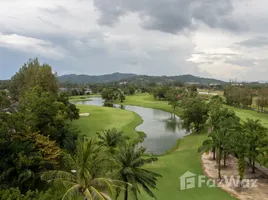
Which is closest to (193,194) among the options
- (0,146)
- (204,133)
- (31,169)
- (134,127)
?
(31,169)

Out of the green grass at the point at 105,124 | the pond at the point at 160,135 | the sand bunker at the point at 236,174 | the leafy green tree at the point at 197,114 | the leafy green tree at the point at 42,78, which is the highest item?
the leafy green tree at the point at 42,78

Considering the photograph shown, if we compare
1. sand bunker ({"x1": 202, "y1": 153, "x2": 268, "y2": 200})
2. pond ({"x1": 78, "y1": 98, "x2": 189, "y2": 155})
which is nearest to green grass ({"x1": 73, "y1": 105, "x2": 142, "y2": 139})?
pond ({"x1": 78, "y1": 98, "x2": 189, "y2": 155})

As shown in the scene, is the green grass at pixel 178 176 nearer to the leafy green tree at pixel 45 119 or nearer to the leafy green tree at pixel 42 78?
the leafy green tree at pixel 45 119

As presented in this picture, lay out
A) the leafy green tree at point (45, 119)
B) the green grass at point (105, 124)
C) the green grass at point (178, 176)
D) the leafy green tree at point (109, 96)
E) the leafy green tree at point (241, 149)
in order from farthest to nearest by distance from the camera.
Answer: the leafy green tree at point (109, 96) → the green grass at point (105, 124) → the leafy green tree at point (45, 119) → the leafy green tree at point (241, 149) → the green grass at point (178, 176)

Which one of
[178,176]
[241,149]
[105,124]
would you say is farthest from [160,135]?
[241,149]

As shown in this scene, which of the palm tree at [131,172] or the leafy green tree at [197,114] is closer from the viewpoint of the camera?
the palm tree at [131,172]

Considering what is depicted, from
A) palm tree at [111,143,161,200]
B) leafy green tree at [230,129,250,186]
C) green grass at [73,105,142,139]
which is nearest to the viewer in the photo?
palm tree at [111,143,161,200]

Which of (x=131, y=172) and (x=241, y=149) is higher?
(x=131, y=172)

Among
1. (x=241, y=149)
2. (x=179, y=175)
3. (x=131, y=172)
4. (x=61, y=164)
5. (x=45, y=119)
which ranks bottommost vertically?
(x=179, y=175)

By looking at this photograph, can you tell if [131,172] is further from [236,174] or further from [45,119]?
[45,119]

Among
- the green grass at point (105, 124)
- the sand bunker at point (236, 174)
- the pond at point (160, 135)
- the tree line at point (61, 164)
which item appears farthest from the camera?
the green grass at point (105, 124)

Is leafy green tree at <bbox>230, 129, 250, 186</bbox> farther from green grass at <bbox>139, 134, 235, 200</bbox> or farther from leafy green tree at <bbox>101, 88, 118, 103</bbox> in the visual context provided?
leafy green tree at <bbox>101, 88, 118, 103</bbox>

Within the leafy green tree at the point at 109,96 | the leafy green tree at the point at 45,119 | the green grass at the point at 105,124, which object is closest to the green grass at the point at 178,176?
the leafy green tree at the point at 45,119
